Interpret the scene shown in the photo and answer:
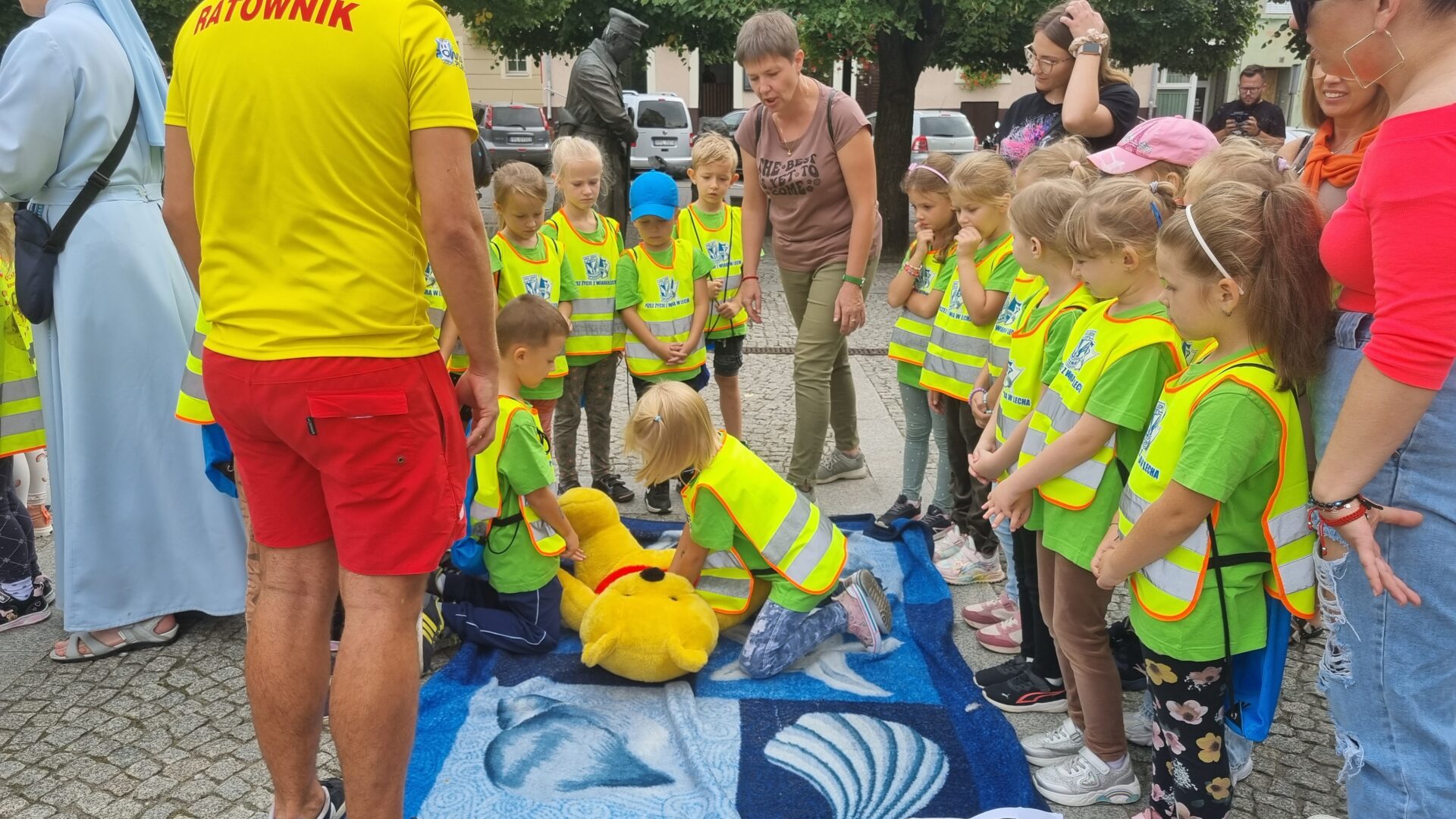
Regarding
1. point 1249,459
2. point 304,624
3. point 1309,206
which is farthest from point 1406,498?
point 304,624

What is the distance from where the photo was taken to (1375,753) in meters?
1.91

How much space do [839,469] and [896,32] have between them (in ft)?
27.2

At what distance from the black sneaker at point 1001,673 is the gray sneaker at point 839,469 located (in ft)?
6.34

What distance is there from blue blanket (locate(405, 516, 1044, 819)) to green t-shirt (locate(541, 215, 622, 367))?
1485 mm

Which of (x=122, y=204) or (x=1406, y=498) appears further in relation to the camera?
(x=122, y=204)

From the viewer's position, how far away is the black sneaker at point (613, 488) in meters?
4.91

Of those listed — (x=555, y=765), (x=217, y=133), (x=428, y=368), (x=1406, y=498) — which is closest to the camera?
(x=1406, y=498)

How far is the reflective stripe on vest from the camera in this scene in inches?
128

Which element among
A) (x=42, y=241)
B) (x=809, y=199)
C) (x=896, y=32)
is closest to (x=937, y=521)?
(x=809, y=199)

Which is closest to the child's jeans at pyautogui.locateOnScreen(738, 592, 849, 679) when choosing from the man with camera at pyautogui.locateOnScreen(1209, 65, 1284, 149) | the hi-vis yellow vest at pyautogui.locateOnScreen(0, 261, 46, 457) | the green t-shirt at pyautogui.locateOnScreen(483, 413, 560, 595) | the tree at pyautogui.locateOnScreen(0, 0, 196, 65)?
the green t-shirt at pyautogui.locateOnScreen(483, 413, 560, 595)

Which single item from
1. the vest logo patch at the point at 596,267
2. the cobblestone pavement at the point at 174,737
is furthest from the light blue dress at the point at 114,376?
the vest logo patch at the point at 596,267

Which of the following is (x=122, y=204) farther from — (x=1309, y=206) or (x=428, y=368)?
(x=1309, y=206)

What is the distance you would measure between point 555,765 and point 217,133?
180 cm

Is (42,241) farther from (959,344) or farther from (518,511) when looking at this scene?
(959,344)
